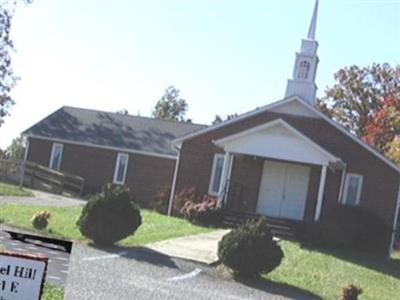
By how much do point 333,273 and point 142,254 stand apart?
5030 mm

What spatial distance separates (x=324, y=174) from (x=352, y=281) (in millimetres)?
10692

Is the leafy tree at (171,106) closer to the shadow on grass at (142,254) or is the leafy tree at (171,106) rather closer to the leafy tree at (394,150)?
the leafy tree at (394,150)

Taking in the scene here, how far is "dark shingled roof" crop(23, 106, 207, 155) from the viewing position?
39.2 m

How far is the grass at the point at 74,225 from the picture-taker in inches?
725

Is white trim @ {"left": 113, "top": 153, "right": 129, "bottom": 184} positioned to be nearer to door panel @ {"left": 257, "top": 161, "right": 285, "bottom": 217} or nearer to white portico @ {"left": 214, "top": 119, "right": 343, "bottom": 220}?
white portico @ {"left": 214, "top": 119, "right": 343, "bottom": 220}

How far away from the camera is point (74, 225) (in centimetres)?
1997

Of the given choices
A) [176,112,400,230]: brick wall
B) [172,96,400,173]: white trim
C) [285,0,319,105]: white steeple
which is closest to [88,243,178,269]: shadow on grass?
[176,112,400,230]: brick wall

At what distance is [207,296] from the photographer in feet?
40.4

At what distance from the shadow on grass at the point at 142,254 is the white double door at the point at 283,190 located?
13.4 meters

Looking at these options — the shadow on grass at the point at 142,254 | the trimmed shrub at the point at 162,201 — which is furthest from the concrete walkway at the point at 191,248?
A: the trimmed shrub at the point at 162,201

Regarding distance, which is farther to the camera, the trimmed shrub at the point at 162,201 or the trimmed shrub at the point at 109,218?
the trimmed shrub at the point at 162,201

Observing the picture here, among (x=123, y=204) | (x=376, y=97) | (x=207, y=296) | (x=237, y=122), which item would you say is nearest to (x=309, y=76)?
(x=237, y=122)

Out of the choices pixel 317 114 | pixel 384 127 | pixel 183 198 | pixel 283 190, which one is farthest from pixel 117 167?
pixel 384 127

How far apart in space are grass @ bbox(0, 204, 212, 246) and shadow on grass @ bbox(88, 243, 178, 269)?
849 mm
